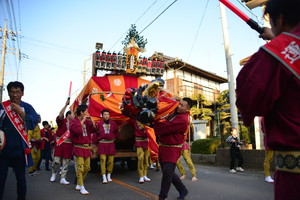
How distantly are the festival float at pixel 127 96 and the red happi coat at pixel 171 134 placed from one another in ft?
0.84

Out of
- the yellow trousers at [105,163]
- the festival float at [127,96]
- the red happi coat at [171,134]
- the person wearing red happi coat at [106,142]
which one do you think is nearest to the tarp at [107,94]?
the festival float at [127,96]

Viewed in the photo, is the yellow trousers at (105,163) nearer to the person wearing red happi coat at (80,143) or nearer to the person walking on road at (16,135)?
the person wearing red happi coat at (80,143)

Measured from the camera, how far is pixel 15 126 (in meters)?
3.58

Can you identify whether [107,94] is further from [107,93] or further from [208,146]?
[208,146]

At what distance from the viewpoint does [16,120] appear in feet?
11.9

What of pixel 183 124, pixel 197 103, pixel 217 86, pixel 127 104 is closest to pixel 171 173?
pixel 183 124

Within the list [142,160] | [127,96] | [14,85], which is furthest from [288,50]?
[142,160]

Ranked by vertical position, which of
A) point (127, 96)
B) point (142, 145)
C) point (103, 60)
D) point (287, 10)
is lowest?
point (142, 145)

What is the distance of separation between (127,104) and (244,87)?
10.8ft

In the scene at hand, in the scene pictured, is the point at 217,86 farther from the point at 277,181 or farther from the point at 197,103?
the point at 277,181

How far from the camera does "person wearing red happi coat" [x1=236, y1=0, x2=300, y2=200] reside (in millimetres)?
1317

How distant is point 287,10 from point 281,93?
523 millimetres

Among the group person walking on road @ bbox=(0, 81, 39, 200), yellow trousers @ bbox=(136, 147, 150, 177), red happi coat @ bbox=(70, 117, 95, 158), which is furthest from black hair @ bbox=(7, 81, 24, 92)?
yellow trousers @ bbox=(136, 147, 150, 177)

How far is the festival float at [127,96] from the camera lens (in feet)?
13.4
